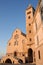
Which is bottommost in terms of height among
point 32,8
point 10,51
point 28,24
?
point 10,51

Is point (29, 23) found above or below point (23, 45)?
above

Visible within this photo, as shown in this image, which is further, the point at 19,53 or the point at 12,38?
the point at 12,38

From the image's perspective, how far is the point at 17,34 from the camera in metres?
46.2

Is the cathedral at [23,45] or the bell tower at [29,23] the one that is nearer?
the cathedral at [23,45]

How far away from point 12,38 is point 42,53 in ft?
89.9

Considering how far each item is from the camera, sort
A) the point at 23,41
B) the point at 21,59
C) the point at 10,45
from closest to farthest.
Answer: the point at 21,59 → the point at 23,41 → the point at 10,45

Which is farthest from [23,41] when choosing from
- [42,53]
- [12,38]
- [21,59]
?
[42,53]

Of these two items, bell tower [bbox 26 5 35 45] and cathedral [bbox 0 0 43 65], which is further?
bell tower [bbox 26 5 35 45]

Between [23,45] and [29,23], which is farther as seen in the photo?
[23,45]

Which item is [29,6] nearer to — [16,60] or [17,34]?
[17,34]

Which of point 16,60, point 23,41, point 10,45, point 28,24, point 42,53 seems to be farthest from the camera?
point 10,45

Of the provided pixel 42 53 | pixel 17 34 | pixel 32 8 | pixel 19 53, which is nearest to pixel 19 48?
pixel 19 53

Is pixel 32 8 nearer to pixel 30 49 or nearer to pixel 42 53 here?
pixel 30 49

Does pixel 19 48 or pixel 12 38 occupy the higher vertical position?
pixel 12 38
